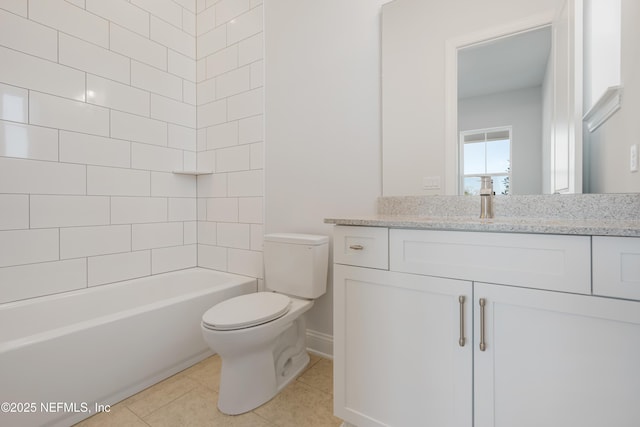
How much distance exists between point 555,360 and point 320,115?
5.13ft

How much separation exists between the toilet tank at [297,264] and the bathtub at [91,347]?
0.37 meters

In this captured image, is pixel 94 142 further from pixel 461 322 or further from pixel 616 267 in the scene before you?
pixel 616 267

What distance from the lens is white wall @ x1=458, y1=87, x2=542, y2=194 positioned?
128 cm

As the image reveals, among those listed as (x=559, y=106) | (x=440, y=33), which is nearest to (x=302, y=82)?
(x=440, y=33)

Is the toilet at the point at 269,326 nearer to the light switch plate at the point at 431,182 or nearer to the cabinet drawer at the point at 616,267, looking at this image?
the light switch plate at the point at 431,182

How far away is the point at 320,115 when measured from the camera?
184cm

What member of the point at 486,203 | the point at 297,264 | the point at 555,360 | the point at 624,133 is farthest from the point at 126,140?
the point at 624,133

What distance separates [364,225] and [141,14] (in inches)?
87.5

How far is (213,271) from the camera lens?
2.30 m

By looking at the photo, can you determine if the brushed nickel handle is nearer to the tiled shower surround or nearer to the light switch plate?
the light switch plate

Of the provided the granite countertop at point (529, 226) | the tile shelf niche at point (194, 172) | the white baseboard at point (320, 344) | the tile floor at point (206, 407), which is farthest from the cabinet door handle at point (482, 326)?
the tile shelf niche at point (194, 172)

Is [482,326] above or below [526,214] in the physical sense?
below

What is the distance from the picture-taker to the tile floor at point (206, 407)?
1307 millimetres

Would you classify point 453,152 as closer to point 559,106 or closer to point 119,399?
point 559,106
